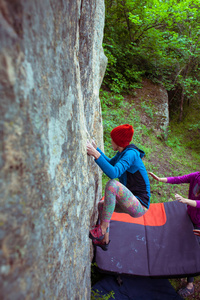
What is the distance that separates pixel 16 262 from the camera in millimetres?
711

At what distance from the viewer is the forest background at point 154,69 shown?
22.0 feet

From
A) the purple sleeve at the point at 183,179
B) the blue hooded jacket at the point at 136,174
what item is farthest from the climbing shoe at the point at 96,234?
the purple sleeve at the point at 183,179

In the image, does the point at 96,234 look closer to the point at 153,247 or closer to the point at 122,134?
the point at 122,134

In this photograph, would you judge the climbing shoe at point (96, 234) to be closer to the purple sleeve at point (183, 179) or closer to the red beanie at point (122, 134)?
the red beanie at point (122, 134)

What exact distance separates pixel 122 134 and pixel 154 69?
27.2 feet

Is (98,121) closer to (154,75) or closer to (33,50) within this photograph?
(33,50)

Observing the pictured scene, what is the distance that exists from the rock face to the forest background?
13.5ft

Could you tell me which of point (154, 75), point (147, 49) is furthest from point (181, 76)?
point (147, 49)

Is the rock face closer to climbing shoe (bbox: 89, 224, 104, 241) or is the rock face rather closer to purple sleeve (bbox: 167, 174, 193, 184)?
climbing shoe (bbox: 89, 224, 104, 241)

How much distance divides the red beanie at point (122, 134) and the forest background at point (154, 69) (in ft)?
9.49

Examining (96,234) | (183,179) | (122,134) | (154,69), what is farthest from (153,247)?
(154,69)

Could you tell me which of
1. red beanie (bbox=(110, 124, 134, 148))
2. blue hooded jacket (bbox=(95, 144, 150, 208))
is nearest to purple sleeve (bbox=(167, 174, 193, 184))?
blue hooded jacket (bbox=(95, 144, 150, 208))

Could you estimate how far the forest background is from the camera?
6.69 metres

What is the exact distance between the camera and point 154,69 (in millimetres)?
9273
